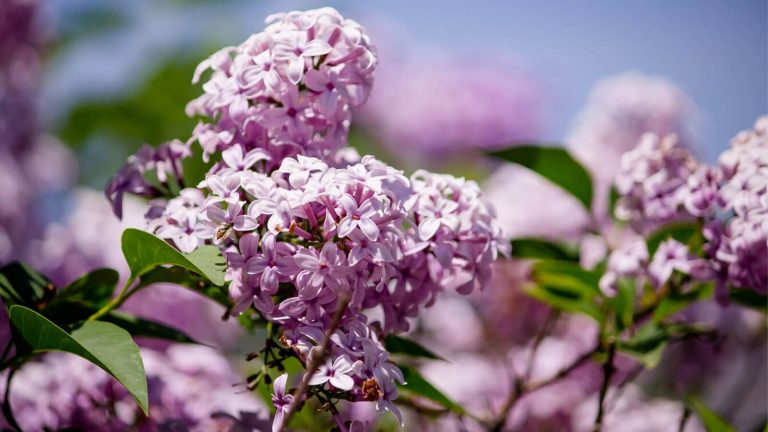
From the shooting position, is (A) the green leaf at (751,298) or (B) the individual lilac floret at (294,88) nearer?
(B) the individual lilac floret at (294,88)

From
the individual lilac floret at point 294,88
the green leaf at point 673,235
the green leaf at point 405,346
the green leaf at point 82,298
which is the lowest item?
the green leaf at point 405,346

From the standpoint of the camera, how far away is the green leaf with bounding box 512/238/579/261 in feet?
4.99

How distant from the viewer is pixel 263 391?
151cm

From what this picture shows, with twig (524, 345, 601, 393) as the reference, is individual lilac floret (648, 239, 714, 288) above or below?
above

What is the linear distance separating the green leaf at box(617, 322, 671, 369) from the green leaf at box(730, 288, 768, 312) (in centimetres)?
14

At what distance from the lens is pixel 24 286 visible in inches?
45.5

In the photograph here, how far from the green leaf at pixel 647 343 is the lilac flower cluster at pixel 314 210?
335 mm

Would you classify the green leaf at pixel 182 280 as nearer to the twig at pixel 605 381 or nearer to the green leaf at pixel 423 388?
the green leaf at pixel 423 388

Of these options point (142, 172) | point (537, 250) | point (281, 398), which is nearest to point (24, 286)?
point (142, 172)

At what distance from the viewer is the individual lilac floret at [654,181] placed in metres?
1.34

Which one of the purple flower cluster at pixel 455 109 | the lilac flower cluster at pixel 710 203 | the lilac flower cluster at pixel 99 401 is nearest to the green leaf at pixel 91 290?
the lilac flower cluster at pixel 99 401

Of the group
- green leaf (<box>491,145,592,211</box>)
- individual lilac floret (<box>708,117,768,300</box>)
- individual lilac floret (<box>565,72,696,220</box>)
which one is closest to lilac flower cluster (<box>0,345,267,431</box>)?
green leaf (<box>491,145,592,211</box>)

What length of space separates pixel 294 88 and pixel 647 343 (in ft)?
2.31

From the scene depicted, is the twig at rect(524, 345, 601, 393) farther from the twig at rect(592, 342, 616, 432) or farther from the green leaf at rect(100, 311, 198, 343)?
the green leaf at rect(100, 311, 198, 343)
